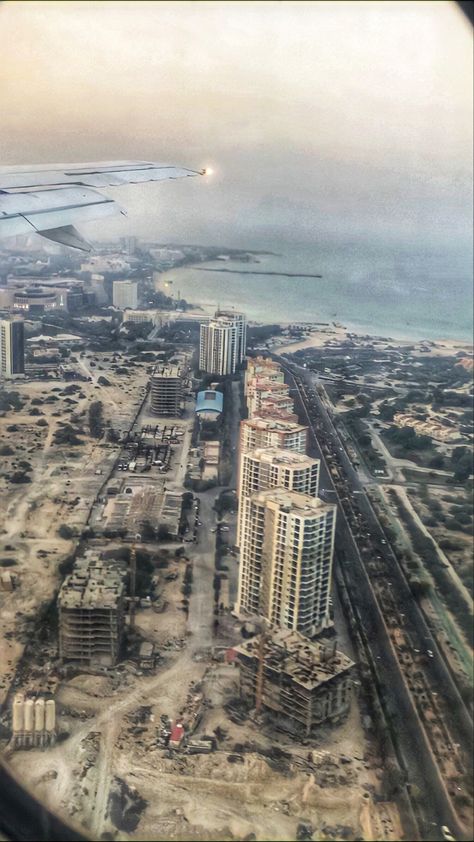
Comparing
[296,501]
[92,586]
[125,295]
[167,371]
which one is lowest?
[92,586]

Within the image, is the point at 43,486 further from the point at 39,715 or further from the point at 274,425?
the point at 39,715

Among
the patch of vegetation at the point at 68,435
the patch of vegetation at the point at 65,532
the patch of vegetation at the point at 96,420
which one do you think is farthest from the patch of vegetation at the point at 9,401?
the patch of vegetation at the point at 65,532

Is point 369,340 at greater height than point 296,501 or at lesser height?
greater

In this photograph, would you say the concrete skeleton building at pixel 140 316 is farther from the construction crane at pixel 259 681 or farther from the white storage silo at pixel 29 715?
the white storage silo at pixel 29 715

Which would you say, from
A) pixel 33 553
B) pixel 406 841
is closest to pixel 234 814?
pixel 406 841

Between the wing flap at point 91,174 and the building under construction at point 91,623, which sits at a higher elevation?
the wing flap at point 91,174

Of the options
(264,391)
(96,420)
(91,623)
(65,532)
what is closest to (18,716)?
(91,623)

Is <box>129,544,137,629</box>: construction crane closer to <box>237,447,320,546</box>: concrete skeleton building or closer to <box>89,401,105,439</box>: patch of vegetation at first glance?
<box>237,447,320,546</box>: concrete skeleton building
